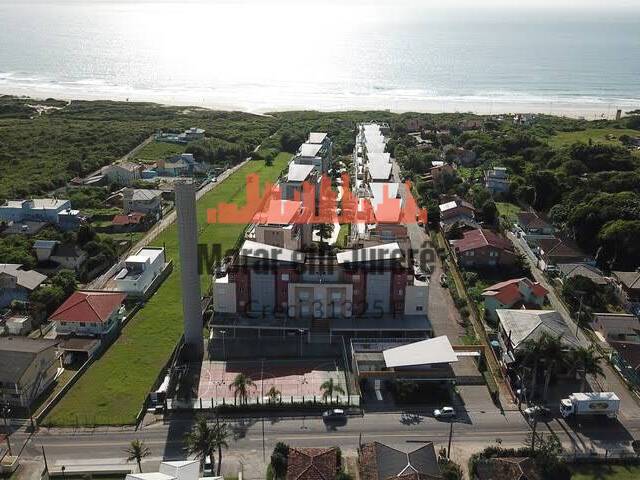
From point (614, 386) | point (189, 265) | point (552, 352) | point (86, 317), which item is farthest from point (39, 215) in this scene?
point (614, 386)

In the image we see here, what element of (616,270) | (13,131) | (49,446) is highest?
(13,131)

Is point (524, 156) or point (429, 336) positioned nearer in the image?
point (429, 336)

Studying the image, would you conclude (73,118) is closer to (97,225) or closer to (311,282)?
(97,225)

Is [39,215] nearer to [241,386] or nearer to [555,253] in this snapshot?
[241,386]

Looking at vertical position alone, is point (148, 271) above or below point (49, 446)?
above

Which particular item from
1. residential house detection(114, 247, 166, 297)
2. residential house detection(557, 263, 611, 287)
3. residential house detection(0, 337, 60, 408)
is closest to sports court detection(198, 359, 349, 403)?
residential house detection(0, 337, 60, 408)

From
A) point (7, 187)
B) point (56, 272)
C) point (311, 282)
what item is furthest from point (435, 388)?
point (7, 187)

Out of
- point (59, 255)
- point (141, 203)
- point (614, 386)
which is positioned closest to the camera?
point (614, 386)
